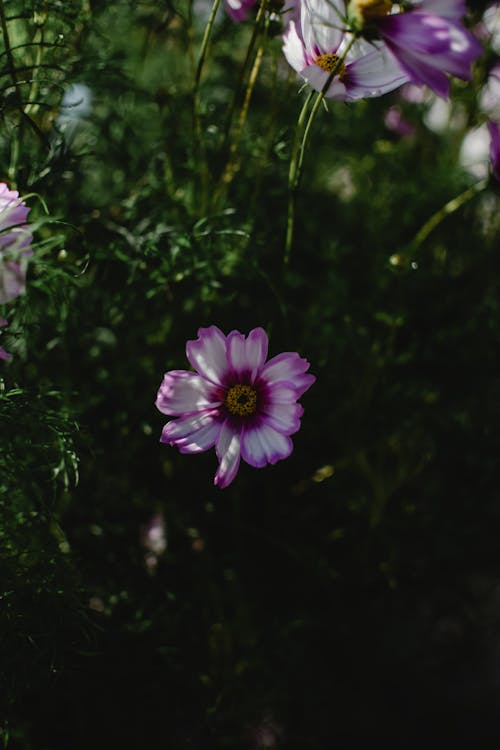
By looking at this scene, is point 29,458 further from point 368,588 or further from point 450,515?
point 450,515

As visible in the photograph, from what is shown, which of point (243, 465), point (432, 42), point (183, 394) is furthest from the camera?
point (243, 465)

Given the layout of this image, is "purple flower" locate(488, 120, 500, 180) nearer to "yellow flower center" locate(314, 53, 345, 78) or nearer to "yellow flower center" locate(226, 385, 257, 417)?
"yellow flower center" locate(314, 53, 345, 78)

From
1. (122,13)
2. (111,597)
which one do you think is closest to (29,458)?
(111,597)

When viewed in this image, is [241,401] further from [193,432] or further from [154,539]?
[154,539]

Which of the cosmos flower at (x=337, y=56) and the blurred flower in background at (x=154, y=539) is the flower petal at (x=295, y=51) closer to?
the cosmos flower at (x=337, y=56)

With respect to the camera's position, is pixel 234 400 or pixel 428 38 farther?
pixel 234 400

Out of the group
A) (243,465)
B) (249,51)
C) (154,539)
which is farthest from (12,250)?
(154,539)
